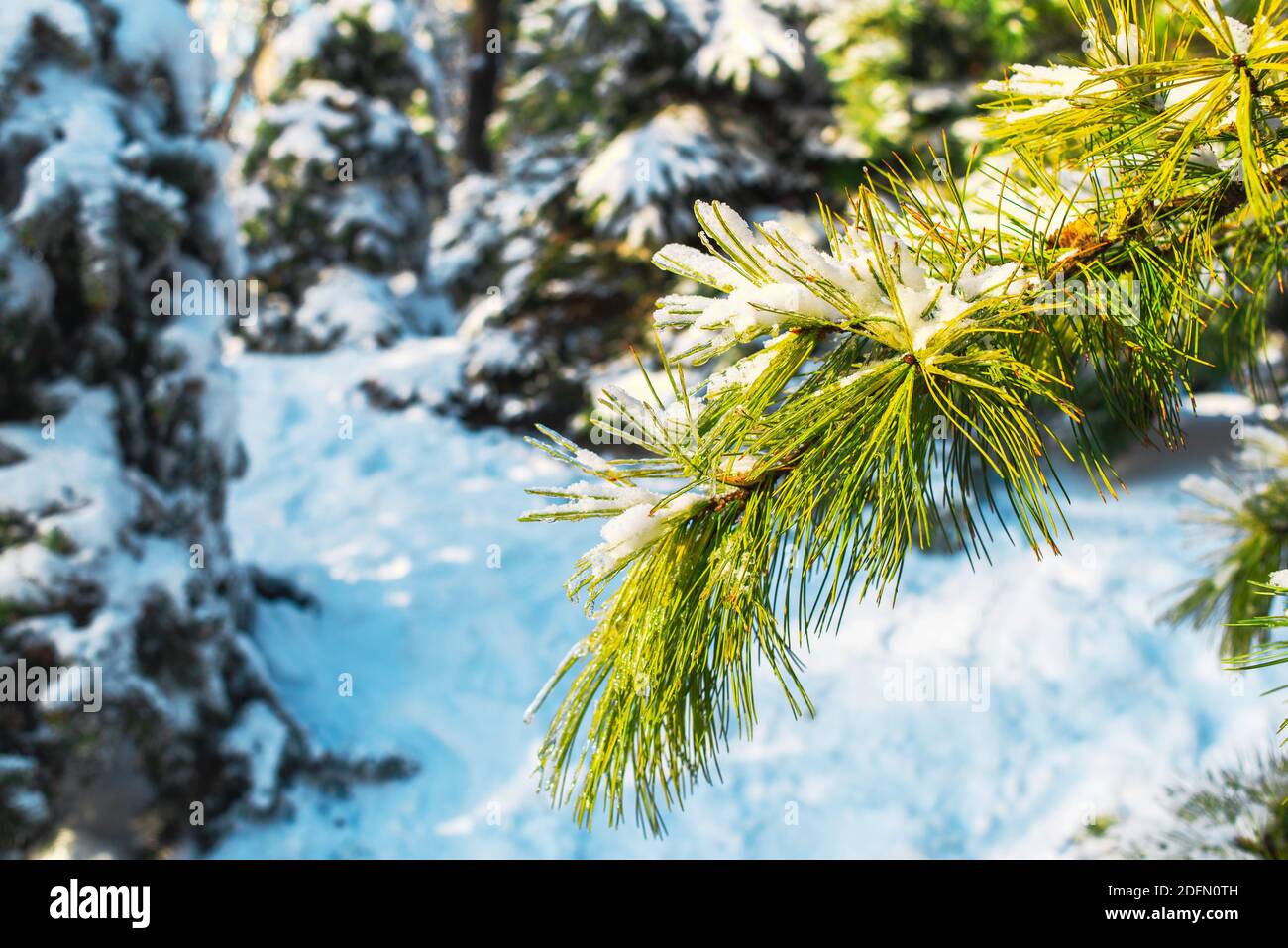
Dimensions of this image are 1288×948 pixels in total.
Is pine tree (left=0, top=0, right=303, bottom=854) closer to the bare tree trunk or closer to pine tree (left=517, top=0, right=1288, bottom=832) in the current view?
pine tree (left=517, top=0, right=1288, bottom=832)

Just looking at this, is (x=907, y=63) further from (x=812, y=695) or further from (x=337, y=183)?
(x=337, y=183)

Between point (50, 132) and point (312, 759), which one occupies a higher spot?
point (50, 132)

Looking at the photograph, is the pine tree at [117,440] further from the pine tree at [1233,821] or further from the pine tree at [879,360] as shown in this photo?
the pine tree at [1233,821]

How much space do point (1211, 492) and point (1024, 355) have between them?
54.6 inches

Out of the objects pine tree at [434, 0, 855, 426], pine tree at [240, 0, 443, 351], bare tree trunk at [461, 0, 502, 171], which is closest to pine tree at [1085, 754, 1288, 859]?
pine tree at [434, 0, 855, 426]

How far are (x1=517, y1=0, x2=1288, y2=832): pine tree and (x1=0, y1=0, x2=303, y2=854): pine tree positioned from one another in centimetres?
425

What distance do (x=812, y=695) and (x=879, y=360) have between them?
4977 millimetres

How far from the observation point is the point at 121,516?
16.5ft

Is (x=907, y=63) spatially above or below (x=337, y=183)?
below

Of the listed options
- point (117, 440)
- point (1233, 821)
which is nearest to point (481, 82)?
point (117, 440)

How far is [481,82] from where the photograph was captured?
14602mm

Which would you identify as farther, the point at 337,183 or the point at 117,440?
the point at 337,183

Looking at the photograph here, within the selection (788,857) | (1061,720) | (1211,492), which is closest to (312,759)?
(788,857)
